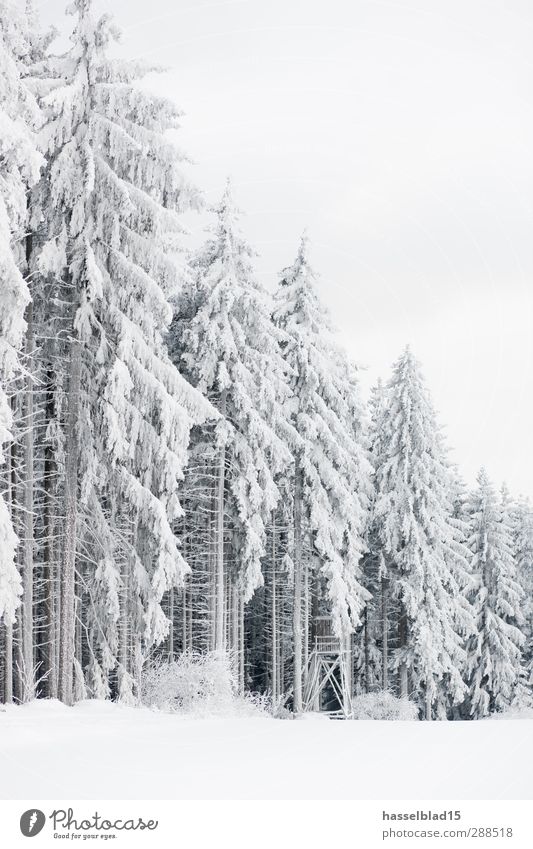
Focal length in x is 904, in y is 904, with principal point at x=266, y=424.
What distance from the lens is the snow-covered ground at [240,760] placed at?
9281 millimetres

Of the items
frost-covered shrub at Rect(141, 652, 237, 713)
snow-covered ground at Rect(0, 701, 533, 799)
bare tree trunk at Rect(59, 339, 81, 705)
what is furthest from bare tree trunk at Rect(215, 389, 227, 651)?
snow-covered ground at Rect(0, 701, 533, 799)

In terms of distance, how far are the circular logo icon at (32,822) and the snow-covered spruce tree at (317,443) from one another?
20.7 metres

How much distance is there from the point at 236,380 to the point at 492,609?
23577mm

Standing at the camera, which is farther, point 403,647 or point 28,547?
point 403,647

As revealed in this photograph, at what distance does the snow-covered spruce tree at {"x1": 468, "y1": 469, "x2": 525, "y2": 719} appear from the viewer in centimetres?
4203

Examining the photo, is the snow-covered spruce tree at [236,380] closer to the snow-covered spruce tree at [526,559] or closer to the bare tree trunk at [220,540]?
the bare tree trunk at [220,540]

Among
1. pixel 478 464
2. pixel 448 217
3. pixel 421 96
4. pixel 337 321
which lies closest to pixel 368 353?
pixel 478 464

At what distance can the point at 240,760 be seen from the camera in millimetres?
11016

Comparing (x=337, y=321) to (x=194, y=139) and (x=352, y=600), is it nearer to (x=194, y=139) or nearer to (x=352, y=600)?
(x=352, y=600)

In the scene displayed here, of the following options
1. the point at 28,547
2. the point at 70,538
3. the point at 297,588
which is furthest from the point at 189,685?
the point at 297,588

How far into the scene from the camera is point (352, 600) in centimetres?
3019

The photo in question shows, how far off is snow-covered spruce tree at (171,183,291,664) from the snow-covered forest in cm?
8

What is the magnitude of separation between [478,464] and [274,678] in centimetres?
1469

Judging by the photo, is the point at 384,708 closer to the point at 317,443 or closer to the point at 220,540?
the point at 317,443
